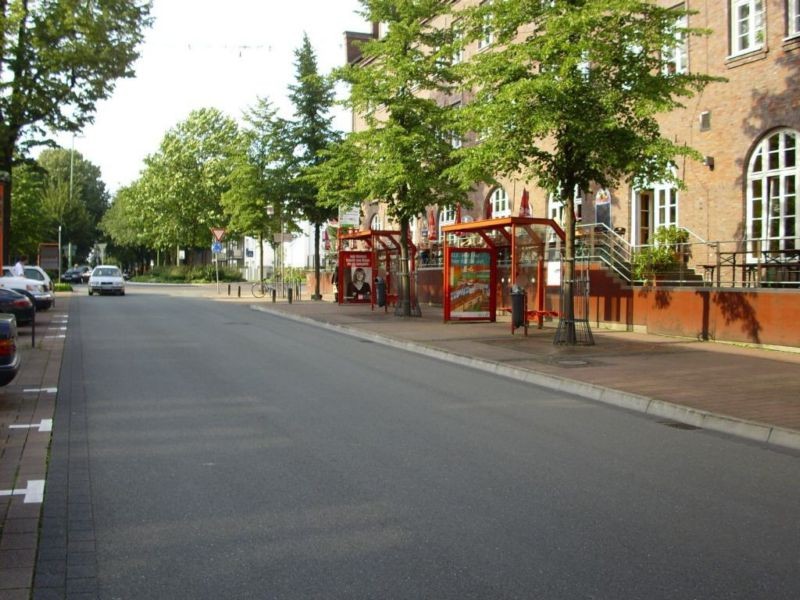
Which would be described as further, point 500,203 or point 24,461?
point 500,203

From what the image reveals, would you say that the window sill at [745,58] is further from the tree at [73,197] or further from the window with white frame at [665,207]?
the tree at [73,197]

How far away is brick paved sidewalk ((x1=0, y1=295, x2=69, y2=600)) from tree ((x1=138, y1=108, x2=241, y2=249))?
189 ft

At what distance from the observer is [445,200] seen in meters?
23.2

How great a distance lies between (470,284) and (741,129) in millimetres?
7662

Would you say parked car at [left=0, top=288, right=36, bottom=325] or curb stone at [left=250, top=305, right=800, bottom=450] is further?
parked car at [left=0, top=288, right=36, bottom=325]

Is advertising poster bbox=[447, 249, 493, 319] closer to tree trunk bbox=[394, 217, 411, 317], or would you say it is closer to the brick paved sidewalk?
tree trunk bbox=[394, 217, 411, 317]

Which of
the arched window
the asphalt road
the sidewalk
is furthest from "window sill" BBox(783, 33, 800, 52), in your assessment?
the arched window

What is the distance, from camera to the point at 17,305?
15477mm

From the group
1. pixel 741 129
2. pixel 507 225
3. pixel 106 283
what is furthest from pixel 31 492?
pixel 106 283

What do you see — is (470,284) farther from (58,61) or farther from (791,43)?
(58,61)

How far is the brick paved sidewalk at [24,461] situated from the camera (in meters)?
4.27

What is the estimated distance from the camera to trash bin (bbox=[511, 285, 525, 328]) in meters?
17.8

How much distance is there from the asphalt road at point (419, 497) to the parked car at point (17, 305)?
5.56 meters

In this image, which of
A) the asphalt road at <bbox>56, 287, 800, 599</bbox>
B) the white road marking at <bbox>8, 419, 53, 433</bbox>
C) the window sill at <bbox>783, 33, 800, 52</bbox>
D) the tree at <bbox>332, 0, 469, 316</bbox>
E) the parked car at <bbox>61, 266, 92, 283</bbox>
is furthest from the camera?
the parked car at <bbox>61, 266, 92, 283</bbox>
